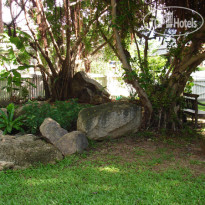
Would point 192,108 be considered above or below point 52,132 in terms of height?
above

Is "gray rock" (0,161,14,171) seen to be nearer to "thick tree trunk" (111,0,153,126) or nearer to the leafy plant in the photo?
the leafy plant

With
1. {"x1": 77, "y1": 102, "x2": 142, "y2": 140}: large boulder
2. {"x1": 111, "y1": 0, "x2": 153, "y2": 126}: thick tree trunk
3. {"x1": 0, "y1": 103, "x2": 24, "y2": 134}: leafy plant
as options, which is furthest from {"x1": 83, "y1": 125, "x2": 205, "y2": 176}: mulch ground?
{"x1": 0, "y1": 103, "x2": 24, "y2": 134}: leafy plant

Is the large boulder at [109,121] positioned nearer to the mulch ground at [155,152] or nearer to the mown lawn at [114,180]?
the mulch ground at [155,152]

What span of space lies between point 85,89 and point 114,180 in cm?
819

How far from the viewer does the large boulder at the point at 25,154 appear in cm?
540

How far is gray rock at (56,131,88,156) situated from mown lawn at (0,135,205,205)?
21cm

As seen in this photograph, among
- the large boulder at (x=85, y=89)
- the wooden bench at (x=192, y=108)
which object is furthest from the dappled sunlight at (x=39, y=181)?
the large boulder at (x=85, y=89)

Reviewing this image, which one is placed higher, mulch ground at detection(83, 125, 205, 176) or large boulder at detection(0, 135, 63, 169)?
large boulder at detection(0, 135, 63, 169)

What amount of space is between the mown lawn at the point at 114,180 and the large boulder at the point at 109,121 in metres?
0.74

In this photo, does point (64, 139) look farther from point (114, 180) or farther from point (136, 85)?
point (136, 85)

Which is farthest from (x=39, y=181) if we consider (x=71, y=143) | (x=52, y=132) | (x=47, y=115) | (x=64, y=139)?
(x=47, y=115)

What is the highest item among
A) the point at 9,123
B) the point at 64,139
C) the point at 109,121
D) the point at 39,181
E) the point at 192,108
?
the point at 192,108

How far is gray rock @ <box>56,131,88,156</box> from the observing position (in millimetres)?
6145

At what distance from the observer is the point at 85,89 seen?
12398 mm
